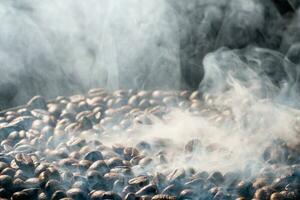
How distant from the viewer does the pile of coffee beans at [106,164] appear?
128 inches

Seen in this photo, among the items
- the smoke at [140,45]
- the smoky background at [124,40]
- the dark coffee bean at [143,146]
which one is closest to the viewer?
the dark coffee bean at [143,146]

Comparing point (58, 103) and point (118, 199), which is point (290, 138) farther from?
point (58, 103)

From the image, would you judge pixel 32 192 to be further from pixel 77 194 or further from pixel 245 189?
pixel 245 189

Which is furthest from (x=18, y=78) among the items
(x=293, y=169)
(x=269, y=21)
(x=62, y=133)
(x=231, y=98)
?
(x=293, y=169)

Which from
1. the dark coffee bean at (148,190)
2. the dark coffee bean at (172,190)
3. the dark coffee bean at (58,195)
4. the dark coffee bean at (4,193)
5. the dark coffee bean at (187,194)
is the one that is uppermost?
the dark coffee bean at (4,193)

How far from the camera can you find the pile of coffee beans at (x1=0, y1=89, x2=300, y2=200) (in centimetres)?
326

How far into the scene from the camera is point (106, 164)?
350 centimetres

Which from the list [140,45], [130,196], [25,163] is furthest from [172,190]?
[140,45]

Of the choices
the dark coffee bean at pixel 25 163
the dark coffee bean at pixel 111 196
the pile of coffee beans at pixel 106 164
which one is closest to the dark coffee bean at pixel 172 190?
the pile of coffee beans at pixel 106 164

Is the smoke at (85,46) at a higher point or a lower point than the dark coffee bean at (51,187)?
higher

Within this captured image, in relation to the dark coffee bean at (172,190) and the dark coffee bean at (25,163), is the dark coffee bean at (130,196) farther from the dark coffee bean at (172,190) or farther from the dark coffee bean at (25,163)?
the dark coffee bean at (25,163)

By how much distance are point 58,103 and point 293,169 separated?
2151mm

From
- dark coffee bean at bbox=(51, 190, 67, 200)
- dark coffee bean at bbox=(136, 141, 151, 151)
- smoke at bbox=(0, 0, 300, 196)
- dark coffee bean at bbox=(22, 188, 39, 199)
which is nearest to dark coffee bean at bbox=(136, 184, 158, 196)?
dark coffee bean at bbox=(51, 190, 67, 200)

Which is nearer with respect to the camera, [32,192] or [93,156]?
[32,192]
